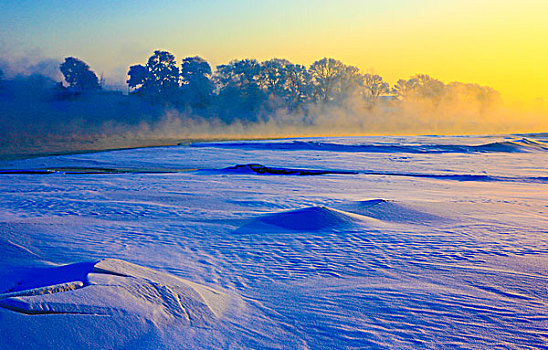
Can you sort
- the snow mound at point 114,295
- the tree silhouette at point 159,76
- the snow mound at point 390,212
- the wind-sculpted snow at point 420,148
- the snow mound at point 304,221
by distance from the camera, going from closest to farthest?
the snow mound at point 114,295 → the snow mound at point 304,221 → the snow mound at point 390,212 → the wind-sculpted snow at point 420,148 → the tree silhouette at point 159,76

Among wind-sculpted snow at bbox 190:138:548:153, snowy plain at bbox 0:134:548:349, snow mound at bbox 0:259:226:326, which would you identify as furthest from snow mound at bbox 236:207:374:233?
wind-sculpted snow at bbox 190:138:548:153

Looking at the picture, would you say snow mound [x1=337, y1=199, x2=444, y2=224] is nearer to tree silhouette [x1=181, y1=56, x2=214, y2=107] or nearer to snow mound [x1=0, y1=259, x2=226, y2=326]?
snow mound [x1=0, y1=259, x2=226, y2=326]

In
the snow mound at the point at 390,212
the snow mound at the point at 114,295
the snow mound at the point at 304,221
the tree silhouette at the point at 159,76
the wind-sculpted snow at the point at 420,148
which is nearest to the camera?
the snow mound at the point at 114,295

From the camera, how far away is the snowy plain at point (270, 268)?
78.1 inches

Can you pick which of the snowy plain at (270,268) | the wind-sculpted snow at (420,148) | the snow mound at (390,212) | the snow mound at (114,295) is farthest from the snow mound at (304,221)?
the wind-sculpted snow at (420,148)

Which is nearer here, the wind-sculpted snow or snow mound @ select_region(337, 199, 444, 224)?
snow mound @ select_region(337, 199, 444, 224)

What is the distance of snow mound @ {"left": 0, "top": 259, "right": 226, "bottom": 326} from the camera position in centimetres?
192

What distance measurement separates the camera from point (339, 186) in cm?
773

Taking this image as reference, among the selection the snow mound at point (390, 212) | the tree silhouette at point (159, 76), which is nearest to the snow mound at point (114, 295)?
the snow mound at point (390, 212)

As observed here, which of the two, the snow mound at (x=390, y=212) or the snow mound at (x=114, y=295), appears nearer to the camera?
the snow mound at (x=114, y=295)

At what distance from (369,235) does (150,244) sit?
1950mm

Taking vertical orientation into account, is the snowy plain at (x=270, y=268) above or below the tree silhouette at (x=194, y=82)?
below

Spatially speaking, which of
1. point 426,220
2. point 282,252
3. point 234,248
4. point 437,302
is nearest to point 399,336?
point 437,302

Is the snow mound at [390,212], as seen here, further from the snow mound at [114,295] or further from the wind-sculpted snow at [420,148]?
the wind-sculpted snow at [420,148]
